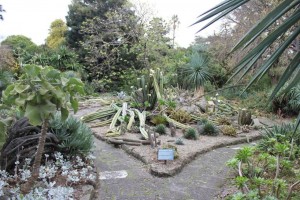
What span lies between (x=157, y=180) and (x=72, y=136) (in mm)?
1201

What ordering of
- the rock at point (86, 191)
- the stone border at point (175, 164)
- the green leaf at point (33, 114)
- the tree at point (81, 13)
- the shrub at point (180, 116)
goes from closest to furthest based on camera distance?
the green leaf at point (33, 114) < the rock at point (86, 191) < the stone border at point (175, 164) < the shrub at point (180, 116) < the tree at point (81, 13)

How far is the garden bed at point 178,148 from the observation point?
4.12m

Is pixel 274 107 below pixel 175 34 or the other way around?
below

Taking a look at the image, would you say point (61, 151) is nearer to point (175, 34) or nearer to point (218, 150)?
point (218, 150)

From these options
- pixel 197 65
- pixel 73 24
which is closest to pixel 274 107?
pixel 197 65

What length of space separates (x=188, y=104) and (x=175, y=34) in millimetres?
5694

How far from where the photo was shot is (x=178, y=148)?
16.4 feet

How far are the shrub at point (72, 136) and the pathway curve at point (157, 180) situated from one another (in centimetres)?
44

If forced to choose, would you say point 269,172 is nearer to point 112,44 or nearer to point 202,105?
point 202,105

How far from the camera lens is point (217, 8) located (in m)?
1.75

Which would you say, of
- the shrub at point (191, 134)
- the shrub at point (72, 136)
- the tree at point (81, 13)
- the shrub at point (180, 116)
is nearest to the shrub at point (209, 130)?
the shrub at point (191, 134)

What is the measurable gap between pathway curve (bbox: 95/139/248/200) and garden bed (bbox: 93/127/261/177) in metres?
0.08

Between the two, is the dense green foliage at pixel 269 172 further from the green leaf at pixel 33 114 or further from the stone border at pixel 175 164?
the green leaf at pixel 33 114

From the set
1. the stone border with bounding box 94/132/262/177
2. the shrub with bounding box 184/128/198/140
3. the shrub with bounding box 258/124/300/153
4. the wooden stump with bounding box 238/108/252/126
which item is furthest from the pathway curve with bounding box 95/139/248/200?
the wooden stump with bounding box 238/108/252/126
